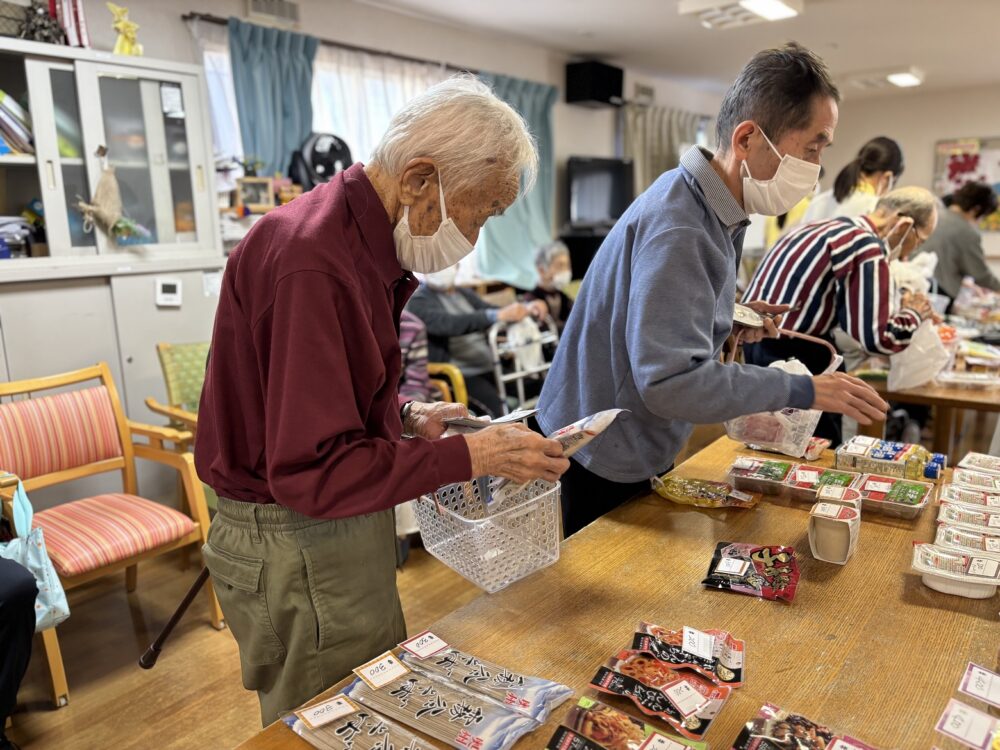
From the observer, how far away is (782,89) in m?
1.34

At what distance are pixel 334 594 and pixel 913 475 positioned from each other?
4.13ft

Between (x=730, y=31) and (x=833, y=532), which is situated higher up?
(x=730, y=31)

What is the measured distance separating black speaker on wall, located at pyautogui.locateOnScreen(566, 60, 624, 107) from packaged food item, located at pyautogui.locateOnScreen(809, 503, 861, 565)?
555 cm

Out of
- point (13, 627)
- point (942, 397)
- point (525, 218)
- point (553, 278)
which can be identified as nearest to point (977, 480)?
point (942, 397)

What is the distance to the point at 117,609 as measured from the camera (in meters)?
2.77

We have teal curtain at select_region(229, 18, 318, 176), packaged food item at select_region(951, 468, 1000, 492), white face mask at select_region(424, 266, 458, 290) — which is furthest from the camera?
white face mask at select_region(424, 266, 458, 290)

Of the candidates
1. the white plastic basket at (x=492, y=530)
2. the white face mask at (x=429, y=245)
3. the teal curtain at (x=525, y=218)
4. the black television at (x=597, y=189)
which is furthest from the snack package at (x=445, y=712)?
the black television at (x=597, y=189)

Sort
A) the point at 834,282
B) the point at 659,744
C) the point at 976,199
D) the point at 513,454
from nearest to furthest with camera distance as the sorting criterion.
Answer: the point at 659,744, the point at 513,454, the point at 834,282, the point at 976,199

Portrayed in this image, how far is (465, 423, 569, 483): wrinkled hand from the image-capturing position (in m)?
1.00

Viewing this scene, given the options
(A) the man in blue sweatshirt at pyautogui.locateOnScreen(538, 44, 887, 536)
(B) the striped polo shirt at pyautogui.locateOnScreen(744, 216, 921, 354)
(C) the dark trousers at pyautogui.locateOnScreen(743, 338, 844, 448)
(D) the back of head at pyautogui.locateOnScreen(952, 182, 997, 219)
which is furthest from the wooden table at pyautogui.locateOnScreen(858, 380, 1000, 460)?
(D) the back of head at pyautogui.locateOnScreen(952, 182, 997, 219)

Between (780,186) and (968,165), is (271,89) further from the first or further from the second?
(968,165)

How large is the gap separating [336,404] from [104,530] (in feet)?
6.11

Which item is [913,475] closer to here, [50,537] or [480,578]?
[480,578]

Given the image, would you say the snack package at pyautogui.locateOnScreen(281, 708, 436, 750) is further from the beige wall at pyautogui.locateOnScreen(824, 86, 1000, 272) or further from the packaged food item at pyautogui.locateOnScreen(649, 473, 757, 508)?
the beige wall at pyautogui.locateOnScreen(824, 86, 1000, 272)
